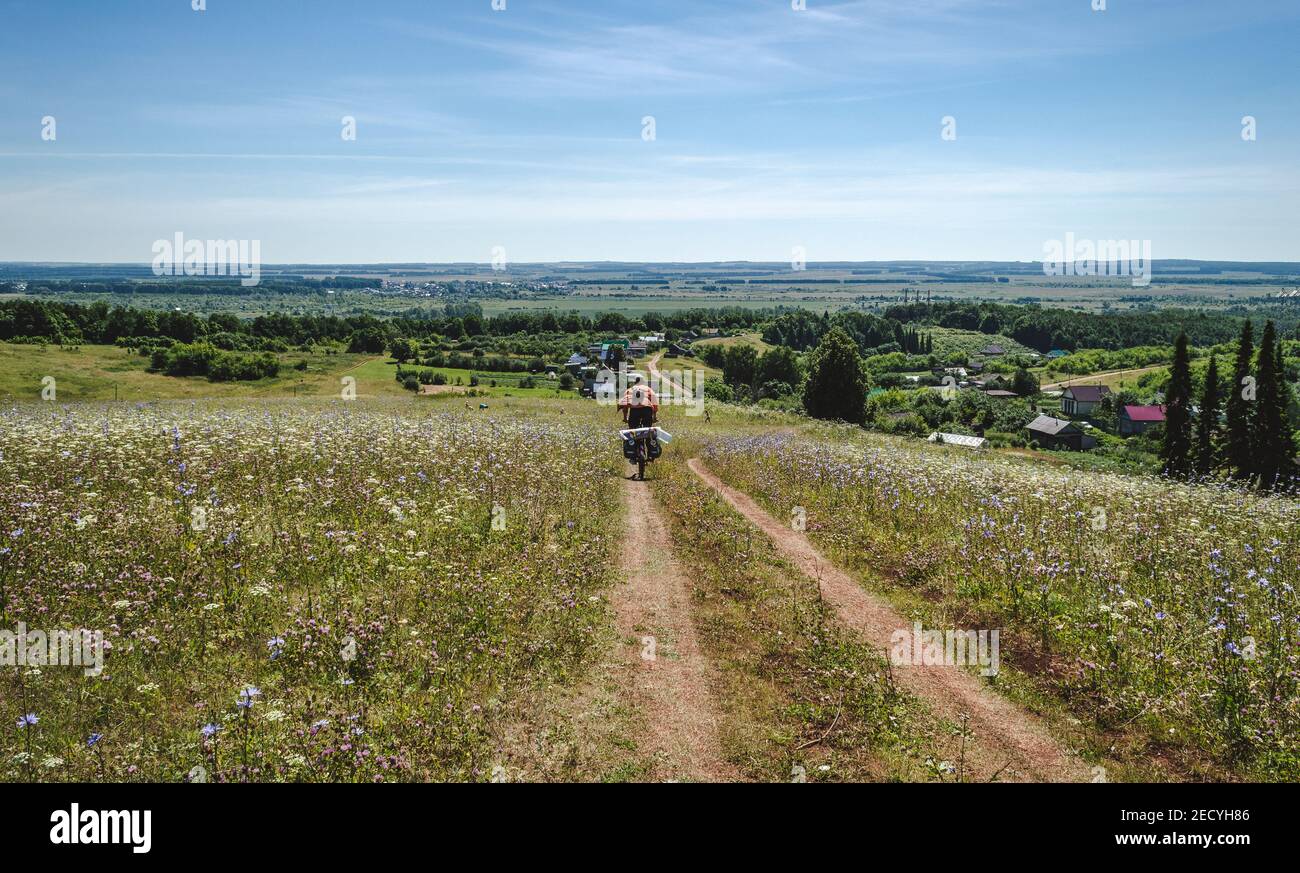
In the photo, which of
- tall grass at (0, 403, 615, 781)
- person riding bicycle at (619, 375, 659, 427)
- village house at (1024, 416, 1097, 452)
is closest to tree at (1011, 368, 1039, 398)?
village house at (1024, 416, 1097, 452)

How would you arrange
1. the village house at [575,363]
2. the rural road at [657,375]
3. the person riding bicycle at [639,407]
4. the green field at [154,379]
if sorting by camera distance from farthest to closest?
the village house at [575,363] → the rural road at [657,375] → the green field at [154,379] → the person riding bicycle at [639,407]

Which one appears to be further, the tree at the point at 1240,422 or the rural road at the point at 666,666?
the tree at the point at 1240,422

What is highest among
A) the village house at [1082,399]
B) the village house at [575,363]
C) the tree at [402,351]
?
the tree at [402,351]

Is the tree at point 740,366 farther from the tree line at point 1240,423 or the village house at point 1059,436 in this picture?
the tree line at point 1240,423

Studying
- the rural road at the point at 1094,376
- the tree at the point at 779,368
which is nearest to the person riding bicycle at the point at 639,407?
the tree at the point at 779,368

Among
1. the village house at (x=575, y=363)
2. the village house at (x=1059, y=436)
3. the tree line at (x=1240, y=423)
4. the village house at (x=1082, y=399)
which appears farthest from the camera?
the village house at (x=1082, y=399)

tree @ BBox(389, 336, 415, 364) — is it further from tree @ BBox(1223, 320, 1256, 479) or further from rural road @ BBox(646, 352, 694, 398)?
tree @ BBox(1223, 320, 1256, 479)
